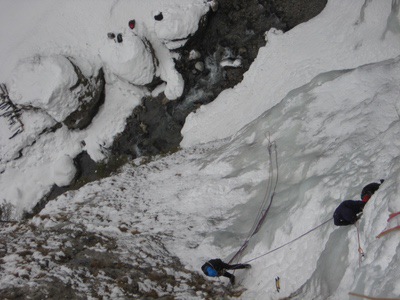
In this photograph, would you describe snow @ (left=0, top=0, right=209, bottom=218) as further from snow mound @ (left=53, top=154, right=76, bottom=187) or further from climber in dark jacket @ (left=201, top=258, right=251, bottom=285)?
climber in dark jacket @ (left=201, top=258, right=251, bottom=285)

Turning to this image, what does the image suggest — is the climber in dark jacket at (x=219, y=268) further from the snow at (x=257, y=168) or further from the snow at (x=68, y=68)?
the snow at (x=68, y=68)

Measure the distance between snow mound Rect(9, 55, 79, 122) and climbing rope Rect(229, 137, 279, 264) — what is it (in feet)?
31.7

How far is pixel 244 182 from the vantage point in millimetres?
8961

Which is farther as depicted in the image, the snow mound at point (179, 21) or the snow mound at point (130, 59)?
the snow mound at point (130, 59)

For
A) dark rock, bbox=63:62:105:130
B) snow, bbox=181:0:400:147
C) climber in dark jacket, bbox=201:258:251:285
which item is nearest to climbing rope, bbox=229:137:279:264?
climber in dark jacket, bbox=201:258:251:285

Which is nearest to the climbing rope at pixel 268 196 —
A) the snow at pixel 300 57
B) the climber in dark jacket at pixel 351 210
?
the climber in dark jacket at pixel 351 210

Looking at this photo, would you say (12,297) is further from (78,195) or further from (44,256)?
(78,195)

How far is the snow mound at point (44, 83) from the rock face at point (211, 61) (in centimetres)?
306

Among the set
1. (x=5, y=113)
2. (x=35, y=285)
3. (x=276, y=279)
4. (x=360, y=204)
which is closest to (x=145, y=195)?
(x=35, y=285)

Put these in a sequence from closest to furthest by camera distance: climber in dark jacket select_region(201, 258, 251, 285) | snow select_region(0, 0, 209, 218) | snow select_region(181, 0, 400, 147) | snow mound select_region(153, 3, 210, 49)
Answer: climber in dark jacket select_region(201, 258, 251, 285), snow select_region(181, 0, 400, 147), snow mound select_region(153, 3, 210, 49), snow select_region(0, 0, 209, 218)

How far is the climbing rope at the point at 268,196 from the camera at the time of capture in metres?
7.02

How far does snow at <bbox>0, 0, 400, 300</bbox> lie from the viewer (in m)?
5.42

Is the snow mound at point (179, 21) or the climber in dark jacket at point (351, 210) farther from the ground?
the snow mound at point (179, 21)

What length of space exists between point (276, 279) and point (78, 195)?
7.84 metres
